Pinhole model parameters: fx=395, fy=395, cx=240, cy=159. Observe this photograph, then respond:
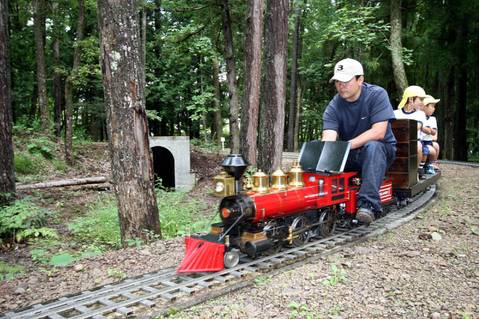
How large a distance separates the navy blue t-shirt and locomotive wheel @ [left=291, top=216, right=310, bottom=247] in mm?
1439

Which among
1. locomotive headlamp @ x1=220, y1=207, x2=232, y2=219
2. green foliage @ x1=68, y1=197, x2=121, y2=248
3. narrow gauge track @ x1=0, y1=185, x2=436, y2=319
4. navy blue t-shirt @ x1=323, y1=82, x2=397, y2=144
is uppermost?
navy blue t-shirt @ x1=323, y1=82, x2=397, y2=144

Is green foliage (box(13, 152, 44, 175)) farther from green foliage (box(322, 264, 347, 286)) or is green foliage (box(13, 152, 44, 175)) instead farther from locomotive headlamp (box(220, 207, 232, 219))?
green foliage (box(322, 264, 347, 286))

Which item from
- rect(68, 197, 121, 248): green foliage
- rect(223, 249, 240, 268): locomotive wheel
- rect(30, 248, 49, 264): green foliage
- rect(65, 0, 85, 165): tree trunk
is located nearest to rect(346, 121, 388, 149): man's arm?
rect(223, 249, 240, 268): locomotive wheel

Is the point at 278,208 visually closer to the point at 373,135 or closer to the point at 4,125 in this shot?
the point at 373,135

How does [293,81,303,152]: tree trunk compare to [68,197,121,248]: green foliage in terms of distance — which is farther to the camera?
[293,81,303,152]: tree trunk

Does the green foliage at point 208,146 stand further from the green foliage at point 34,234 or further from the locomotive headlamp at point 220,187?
the locomotive headlamp at point 220,187

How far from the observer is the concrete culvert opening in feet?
53.2

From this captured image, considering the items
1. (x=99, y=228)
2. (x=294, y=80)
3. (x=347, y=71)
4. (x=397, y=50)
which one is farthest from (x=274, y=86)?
(x=294, y=80)

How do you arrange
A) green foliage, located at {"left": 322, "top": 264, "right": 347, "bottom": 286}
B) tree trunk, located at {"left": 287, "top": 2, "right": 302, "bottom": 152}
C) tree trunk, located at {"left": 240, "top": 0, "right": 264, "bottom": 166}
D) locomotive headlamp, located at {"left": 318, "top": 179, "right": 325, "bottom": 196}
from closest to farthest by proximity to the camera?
green foliage, located at {"left": 322, "top": 264, "right": 347, "bottom": 286} → locomotive headlamp, located at {"left": 318, "top": 179, "right": 325, "bottom": 196} → tree trunk, located at {"left": 240, "top": 0, "right": 264, "bottom": 166} → tree trunk, located at {"left": 287, "top": 2, "right": 302, "bottom": 152}

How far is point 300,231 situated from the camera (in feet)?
15.7

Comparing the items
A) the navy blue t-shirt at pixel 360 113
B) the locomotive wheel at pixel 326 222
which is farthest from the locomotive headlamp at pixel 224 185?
the navy blue t-shirt at pixel 360 113

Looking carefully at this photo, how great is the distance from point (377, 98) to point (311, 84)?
25.1m

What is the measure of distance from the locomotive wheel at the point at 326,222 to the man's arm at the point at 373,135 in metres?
0.95

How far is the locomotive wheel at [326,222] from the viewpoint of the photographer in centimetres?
526
